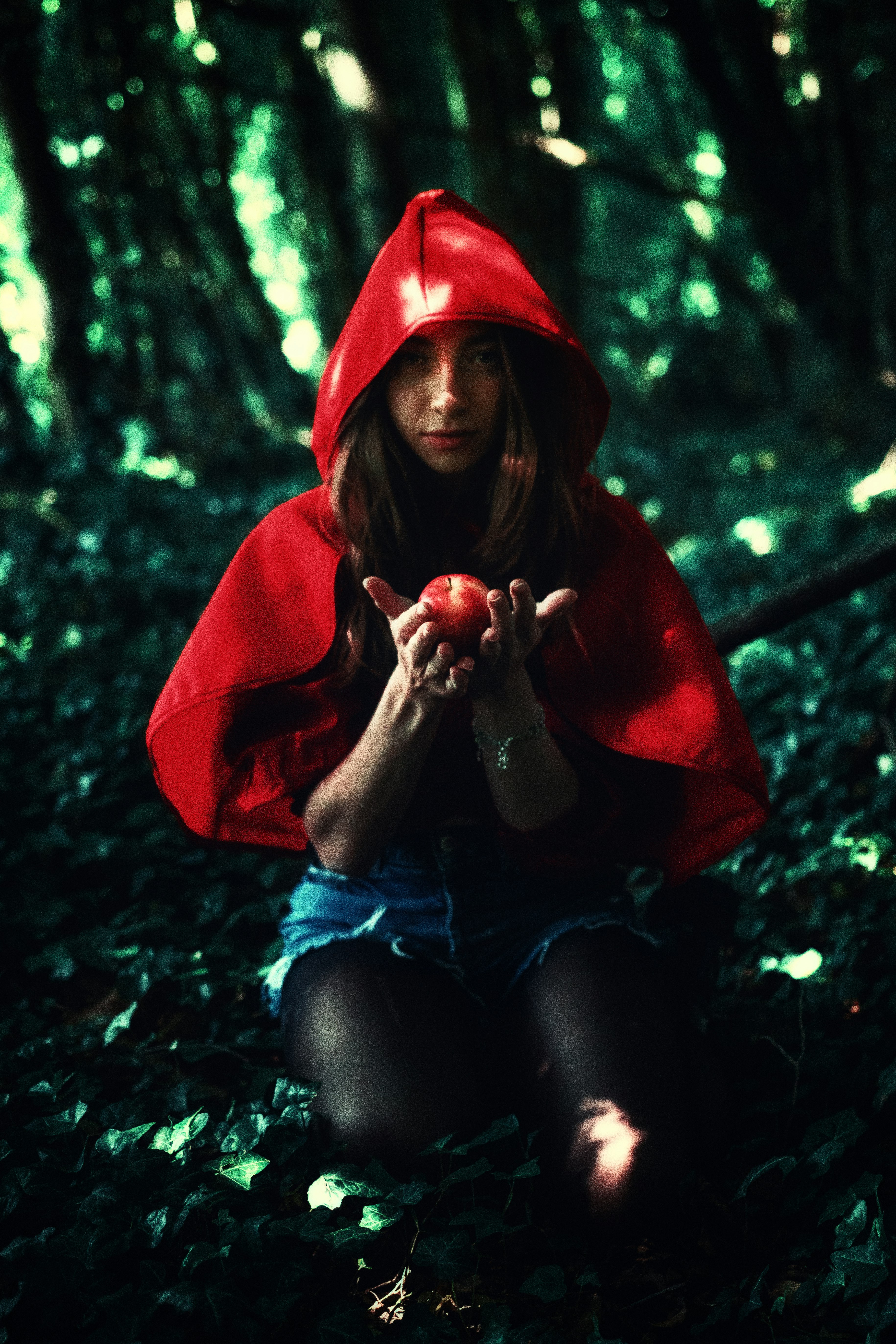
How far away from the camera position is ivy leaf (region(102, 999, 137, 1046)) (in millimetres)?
2348

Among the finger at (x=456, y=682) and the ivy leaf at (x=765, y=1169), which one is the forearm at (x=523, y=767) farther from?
the ivy leaf at (x=765, y=1169)

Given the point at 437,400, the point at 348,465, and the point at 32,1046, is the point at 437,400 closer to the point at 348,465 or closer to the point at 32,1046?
the point at 348,465

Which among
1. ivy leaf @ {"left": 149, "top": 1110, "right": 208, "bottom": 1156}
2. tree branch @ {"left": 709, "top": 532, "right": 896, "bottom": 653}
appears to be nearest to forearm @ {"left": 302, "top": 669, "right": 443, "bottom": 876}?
ivy leaf @ {"left": 149, "top": 1110, "right": 208, "bottom": 1156}

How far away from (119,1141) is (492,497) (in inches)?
59.7

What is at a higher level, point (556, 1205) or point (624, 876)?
point (624, 876)

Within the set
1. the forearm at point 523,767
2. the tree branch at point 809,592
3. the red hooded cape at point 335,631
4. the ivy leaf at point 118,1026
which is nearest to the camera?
the forearm at point 523,767

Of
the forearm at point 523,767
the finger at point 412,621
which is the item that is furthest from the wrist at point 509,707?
the finger at point 412,621

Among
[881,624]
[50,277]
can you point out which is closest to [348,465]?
[881,624]

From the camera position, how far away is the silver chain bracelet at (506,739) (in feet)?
6.25

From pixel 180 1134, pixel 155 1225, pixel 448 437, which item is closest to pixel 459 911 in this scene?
pixel 180 1134

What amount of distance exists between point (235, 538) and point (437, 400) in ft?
15.8

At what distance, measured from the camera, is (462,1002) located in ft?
6.72

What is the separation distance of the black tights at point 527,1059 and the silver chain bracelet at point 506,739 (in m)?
0.45

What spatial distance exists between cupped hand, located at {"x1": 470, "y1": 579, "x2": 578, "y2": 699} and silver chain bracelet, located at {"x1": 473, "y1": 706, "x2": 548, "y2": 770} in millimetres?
93
